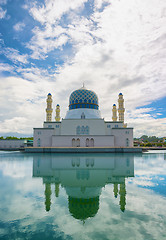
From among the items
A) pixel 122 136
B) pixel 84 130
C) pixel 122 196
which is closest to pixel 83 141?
pixel 84 130

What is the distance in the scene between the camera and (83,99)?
122 ft

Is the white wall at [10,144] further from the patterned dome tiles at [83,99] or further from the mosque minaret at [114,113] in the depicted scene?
the mosque minaret at [114,113]

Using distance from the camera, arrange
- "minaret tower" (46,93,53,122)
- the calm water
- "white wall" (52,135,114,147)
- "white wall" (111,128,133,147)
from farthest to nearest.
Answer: "minaret tower" (46,93,53,122)
"white wall" (111,128,133,147)
"white wall" (52,135,114,147)
the calm water

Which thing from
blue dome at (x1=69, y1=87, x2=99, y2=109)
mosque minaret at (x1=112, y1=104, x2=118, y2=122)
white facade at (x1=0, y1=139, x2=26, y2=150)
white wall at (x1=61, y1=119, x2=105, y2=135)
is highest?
blue dome at (x1=69, y1=87, x2=99, y2=109)

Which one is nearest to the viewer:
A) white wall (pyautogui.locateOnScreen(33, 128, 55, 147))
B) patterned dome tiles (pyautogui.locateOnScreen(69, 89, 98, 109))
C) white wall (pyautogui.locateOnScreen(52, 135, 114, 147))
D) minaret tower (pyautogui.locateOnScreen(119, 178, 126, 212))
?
minaret tower (pyautogui.locateOnScreen(119, 178, 126, 212))

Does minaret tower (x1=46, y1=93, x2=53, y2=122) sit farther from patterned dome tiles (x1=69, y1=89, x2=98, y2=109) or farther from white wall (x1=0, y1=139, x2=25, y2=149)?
white wall (x1=0, y1=139, x2=25, y2=149)

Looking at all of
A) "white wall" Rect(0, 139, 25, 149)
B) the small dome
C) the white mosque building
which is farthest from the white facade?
the small dome

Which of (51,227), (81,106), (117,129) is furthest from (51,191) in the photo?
(81,106)

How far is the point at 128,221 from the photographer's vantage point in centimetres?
427

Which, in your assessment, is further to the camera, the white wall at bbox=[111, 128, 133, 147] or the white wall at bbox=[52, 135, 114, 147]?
the white wall at bbox=[111, 128, 133, 147]

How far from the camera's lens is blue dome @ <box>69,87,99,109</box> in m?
37.1

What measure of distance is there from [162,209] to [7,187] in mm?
6890

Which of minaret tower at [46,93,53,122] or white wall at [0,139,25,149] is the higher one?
minaret tower at [46,93,53,122]

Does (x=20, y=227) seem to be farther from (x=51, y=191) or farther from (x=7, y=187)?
(x=7, y=187)
